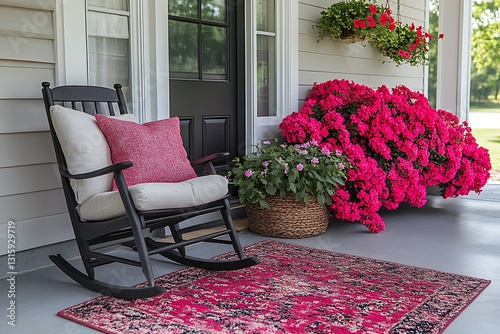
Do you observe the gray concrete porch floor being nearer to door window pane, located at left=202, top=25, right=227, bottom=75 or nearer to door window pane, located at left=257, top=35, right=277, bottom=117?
door window pane, located at left=257, top=35, right=277, bottom=117

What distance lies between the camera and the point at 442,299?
8.06ft

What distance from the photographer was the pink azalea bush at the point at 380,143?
12.6 ft

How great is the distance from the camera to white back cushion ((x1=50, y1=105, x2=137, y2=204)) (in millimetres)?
2631

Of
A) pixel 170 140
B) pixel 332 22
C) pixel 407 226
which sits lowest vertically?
pixel 407 226

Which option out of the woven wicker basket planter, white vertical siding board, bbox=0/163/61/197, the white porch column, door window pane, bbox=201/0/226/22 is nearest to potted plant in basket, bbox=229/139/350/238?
the woven wicker basket planter

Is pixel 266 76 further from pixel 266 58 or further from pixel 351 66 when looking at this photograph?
pixel 351 66

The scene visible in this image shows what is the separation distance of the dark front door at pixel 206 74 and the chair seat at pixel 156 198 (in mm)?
1133

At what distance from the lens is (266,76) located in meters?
4.37

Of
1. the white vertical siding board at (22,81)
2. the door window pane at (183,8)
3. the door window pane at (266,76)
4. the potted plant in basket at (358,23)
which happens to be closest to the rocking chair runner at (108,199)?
the white vertical siding board at (22,81)

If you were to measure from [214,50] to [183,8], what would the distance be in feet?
1.28

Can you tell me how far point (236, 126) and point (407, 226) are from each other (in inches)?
56.8

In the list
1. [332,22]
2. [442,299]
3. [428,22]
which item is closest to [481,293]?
[442,299]

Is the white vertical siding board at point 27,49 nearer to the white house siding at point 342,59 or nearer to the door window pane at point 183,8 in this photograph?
the door window pane at point 183,8

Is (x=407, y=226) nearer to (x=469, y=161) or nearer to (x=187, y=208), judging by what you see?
(x=469, y=161)
